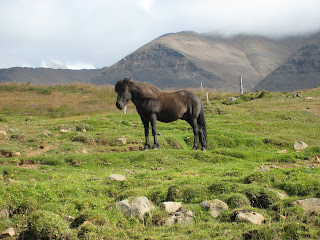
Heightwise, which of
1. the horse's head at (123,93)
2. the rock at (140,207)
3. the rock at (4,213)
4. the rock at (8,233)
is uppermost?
the horse's head at (123,93)

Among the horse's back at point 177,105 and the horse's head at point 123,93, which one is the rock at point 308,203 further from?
the horse's head at point 123,93

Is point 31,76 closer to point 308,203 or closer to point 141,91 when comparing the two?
point 141,91

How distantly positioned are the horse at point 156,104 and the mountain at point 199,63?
4653 inches

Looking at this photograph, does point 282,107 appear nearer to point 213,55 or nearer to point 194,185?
point 194,185

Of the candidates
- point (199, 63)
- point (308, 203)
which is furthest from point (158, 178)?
point (199, 63)

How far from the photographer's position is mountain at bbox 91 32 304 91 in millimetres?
152750

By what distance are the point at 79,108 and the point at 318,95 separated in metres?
26.0

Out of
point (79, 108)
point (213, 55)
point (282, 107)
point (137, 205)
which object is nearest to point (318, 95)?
point (282, 107)

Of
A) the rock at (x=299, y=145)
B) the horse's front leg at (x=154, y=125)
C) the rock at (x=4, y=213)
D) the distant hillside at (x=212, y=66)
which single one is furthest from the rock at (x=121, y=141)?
the distant hillside at (x=212, y=66)

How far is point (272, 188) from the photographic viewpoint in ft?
34.5

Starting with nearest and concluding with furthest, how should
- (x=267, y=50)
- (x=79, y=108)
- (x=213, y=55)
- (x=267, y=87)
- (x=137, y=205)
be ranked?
(x=137, y=205) < (x=79, y=108) < (x=267, y=87) < (x=213, y=55) < (x=267, y=50)

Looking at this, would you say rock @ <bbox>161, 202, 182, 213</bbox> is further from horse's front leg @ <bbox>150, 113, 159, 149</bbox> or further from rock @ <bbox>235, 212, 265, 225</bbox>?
horse's front leg @ <bbox>150, 113, 159, 149</bbox>

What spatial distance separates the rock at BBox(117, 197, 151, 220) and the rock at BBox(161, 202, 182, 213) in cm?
37

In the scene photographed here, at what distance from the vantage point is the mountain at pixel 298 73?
123625mm
